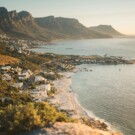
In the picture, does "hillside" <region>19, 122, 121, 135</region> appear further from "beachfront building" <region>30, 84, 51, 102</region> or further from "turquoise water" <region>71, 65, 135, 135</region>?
"beachfront building" <region>30, 84, 51, 102</region>

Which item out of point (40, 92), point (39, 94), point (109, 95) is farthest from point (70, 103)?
point (109, 95)

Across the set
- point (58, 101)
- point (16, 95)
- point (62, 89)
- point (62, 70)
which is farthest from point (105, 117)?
point (62, 70)

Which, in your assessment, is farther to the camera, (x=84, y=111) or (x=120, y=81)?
(x=120, y=81)

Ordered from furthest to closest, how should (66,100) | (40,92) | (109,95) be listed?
(109,95) → (40,92) → (66,100)

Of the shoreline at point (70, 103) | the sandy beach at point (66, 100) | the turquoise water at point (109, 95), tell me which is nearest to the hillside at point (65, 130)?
the shoreline at point (70, 103)

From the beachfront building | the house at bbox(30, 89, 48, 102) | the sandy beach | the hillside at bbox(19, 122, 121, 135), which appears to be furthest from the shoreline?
the hillside at bbox(19, 122, 121, 135)

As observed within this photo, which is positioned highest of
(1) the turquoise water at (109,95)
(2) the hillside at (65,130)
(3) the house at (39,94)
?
(2) the hillside at (65,130)

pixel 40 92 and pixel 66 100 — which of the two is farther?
pixel 40 92

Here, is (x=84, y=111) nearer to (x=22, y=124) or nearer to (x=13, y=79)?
(x=13, y=79)

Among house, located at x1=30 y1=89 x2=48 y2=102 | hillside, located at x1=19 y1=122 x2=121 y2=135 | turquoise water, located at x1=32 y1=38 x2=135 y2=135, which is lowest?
turquoise water, located at x1=32 y1=38 x2=135 y2=135

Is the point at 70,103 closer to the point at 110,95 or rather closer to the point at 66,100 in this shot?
the point at 66,100

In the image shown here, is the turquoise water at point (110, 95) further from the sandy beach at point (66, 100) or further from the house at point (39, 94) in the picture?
the house at point (39, 94)
